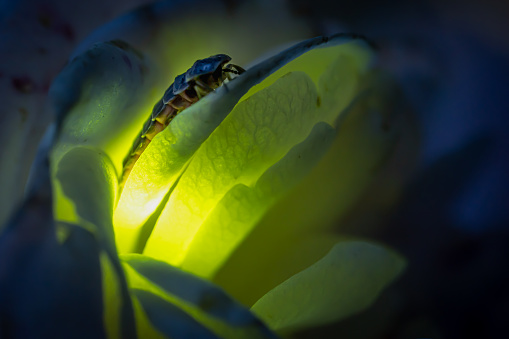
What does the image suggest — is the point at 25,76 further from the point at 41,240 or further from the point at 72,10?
the point at 41,240

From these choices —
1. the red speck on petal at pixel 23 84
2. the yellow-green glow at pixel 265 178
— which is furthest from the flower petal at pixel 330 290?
the red speck on petal at pixel 23 84

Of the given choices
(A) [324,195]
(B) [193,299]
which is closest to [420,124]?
(A) [324,195]

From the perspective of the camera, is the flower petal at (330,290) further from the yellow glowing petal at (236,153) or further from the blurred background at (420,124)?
the yellow glowing petal at (236,153)

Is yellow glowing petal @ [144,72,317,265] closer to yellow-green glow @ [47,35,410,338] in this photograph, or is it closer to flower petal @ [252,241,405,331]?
yellow-green glow @ [47,35,410,338]

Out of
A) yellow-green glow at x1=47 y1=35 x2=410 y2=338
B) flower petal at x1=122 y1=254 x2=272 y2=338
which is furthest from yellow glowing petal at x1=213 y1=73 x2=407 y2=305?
flower petal at x1=122 y1=254 x2=272 y2=338

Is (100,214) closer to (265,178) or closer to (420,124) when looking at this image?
(265,178)

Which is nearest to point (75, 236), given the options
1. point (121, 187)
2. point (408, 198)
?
point (121, 187)
